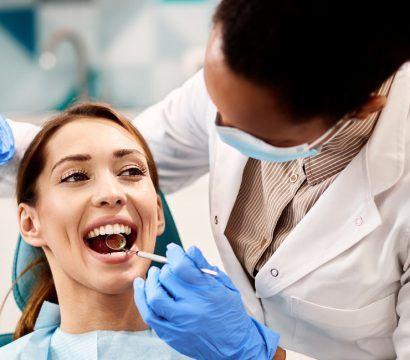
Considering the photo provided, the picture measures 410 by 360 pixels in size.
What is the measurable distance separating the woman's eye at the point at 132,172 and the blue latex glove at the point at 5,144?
1.21 feet

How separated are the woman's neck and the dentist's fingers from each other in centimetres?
Answer: 30

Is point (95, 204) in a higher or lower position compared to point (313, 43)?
lower

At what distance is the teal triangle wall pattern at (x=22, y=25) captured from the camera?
4.04m

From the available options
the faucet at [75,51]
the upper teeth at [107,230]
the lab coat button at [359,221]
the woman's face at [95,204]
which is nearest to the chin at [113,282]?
the woman's face at [95,204]

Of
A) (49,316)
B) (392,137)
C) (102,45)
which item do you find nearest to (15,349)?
(49,316)

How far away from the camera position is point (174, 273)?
135 cm

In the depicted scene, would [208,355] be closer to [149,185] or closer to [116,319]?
[116,319]

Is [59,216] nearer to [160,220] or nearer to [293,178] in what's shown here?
[160,220]

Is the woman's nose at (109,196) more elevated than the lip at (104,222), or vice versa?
the woman's nose at (109,196)

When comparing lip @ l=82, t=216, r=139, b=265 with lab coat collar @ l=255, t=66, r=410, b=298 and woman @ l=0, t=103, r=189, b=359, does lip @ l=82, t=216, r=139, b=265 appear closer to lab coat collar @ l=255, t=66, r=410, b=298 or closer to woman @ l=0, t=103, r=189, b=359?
woman @ l=0, t=103, r=189, b=359

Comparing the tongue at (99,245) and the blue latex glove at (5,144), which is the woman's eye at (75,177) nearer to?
the tongue at (99,245)

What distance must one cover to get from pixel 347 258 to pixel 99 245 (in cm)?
65

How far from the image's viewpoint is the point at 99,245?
1.73 meters

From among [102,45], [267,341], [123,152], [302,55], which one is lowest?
[102,45]
